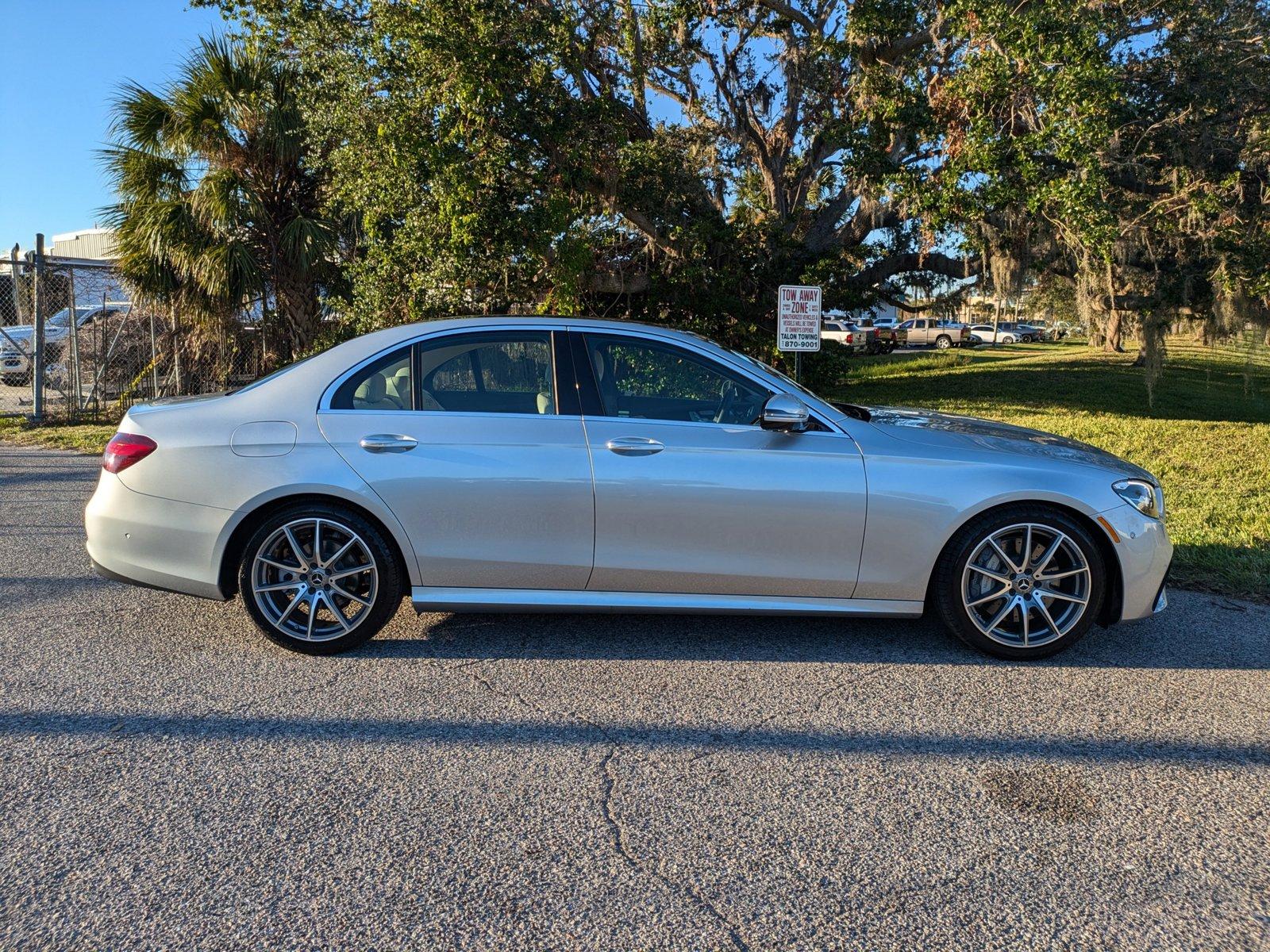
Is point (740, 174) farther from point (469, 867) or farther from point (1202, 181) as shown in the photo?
point (469, 867)

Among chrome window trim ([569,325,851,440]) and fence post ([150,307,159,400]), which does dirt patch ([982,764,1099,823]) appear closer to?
chrome window trim ([569,325,851,440])

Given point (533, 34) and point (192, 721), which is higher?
point (533, 34)

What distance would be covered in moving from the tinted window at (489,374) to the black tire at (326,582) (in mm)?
685

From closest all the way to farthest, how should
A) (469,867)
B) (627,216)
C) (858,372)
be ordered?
(469,867) < (627,216) < (858,372)

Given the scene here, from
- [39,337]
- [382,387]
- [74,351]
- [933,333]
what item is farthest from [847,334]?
[382,387]

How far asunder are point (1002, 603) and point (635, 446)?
1.90m

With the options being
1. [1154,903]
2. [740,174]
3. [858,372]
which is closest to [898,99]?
[740,174]

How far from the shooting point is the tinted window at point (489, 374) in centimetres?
466

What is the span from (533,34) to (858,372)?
1512 centimetres

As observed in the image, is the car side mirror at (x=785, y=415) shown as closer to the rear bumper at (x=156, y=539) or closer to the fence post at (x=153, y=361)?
the rear bumper at (x=156, y=539)

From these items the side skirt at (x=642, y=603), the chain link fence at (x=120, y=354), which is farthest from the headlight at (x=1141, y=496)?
the chain link fence at (x=120, y=354)

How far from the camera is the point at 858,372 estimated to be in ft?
78.4

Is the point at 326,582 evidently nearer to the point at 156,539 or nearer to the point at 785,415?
the point at 156,539

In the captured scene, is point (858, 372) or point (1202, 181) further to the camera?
point (858, 372)
